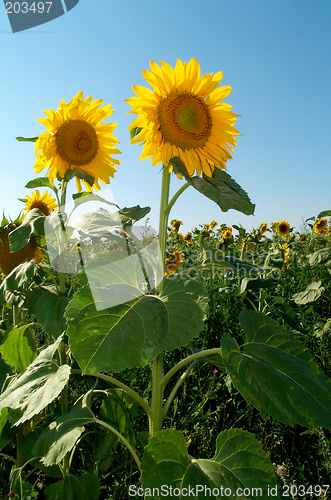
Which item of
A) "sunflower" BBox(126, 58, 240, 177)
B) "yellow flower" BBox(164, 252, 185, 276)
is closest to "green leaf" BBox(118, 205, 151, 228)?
Answer: "sunflower" BBox(126, 58, 240, 177)

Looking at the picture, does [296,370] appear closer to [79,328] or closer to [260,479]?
[260,479]

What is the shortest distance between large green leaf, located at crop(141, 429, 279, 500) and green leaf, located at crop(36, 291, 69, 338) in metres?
0.80

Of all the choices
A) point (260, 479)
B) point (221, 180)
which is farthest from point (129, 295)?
point (260, 479)

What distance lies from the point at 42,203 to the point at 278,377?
6.51 ft

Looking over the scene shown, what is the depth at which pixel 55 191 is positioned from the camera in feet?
6.23

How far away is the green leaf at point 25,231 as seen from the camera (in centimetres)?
151

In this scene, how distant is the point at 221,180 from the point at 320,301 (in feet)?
12.2

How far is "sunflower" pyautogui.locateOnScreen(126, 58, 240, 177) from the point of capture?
3.97 ft

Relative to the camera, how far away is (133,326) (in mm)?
958

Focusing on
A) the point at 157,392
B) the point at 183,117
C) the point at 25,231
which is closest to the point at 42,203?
the point at 25,231

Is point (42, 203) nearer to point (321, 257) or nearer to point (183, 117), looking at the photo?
point (183, 117)

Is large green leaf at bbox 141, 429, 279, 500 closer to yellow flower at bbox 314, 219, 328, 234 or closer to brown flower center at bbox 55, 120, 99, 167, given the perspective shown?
brown flower center at bbox 55, 120, 99, 167

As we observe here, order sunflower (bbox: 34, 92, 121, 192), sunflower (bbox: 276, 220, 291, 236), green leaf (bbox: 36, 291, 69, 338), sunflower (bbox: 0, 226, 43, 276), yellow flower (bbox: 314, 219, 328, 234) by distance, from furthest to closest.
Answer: sunflower (bbox: 276, 220, 291, 236)
yellow flower (bbox: 314, 219, 328, 234)
sunflower (bbox: 0, 226, 43, 276)
sunflower (bbox: 34, 92, 121, 192)
green leaf (bbox: 36, 291, 69, 338)

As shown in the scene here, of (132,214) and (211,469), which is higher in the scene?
(132,214)
